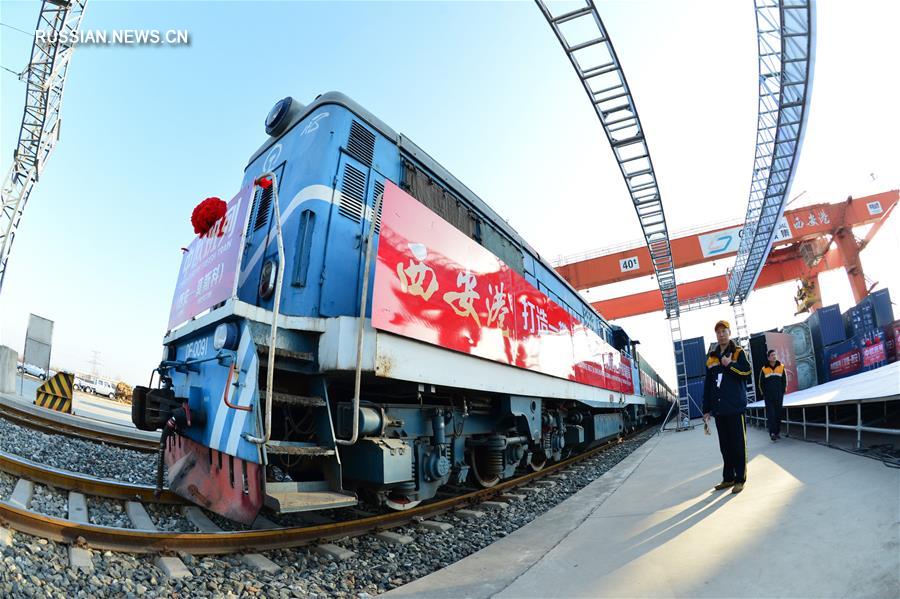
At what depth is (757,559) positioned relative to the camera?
7.52ft

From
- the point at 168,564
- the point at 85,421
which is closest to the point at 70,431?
the point at 85,421

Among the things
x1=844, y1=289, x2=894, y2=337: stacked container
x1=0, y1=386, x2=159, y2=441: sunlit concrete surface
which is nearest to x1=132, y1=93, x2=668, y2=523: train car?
x1=0, y1=386, x2=159, y2=441: sunlit concrete surface

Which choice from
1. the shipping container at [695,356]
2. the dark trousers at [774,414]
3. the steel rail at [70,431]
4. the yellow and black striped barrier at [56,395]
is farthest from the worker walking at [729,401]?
the shipping container at [695,356]

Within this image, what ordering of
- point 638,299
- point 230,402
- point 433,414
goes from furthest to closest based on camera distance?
point 638,299 < point 433,414 < point 230,402

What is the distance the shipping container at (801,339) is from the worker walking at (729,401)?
16146 mm

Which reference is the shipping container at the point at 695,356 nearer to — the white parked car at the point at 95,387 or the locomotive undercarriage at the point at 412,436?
the locomotive undercarriage at the point at 412,436

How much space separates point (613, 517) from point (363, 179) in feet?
11.3

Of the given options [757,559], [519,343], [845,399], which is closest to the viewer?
[757,559]

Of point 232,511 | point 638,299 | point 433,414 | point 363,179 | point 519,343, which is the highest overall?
point 638,299

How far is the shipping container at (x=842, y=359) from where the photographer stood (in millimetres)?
15513

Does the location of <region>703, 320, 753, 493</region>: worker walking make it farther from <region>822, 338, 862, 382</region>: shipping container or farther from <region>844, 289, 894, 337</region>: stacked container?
<region>822, 338, 862, 382</region>: shipping container

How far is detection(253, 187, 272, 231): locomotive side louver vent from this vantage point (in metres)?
3.84

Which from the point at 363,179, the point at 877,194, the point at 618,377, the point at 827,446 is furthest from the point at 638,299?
the point at 363,179

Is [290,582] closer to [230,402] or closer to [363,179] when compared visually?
[230,402]
